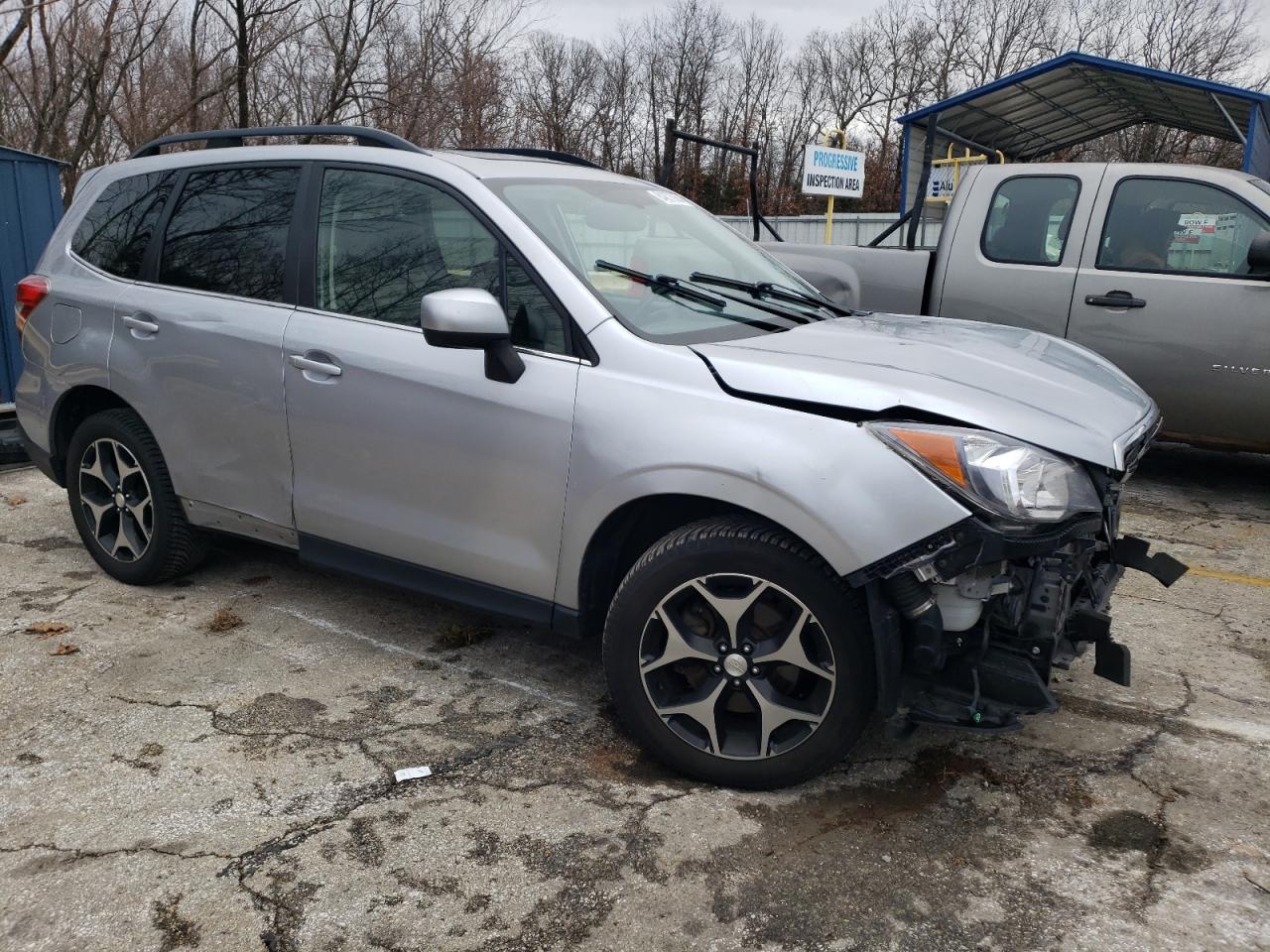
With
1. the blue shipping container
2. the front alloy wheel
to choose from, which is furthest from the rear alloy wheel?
the blue shipping container

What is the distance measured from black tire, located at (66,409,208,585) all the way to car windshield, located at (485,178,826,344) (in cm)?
194

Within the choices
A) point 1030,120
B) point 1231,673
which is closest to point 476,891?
point 1231,673

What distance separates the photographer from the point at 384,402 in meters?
3.47

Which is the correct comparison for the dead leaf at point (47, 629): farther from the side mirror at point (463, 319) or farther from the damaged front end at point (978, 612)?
the damaged front end at point (978, 612)

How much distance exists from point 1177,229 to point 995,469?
439 cm

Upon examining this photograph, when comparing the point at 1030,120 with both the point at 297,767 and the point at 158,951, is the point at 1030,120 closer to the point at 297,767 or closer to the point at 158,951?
the point at 297,767

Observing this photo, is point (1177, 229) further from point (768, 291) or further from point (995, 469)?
point (995, 469)

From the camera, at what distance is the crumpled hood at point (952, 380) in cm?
273

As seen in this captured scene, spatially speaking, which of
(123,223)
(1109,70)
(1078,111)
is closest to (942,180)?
(1078,111)

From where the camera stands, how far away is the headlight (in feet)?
8.51

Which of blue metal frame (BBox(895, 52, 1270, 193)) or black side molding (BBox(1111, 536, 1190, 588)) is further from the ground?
blue metal frame (BBox(895, 52, 1270, 193))

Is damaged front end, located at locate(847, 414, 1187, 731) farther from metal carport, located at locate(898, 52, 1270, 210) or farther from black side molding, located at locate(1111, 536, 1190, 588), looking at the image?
metal carport, located at locate(898, 52, 1270, 210)

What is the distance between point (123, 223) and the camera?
4426 mm

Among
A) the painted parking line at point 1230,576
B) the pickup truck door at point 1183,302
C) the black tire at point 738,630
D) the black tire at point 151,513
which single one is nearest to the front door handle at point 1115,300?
the pickup truck door at point 1183,302
